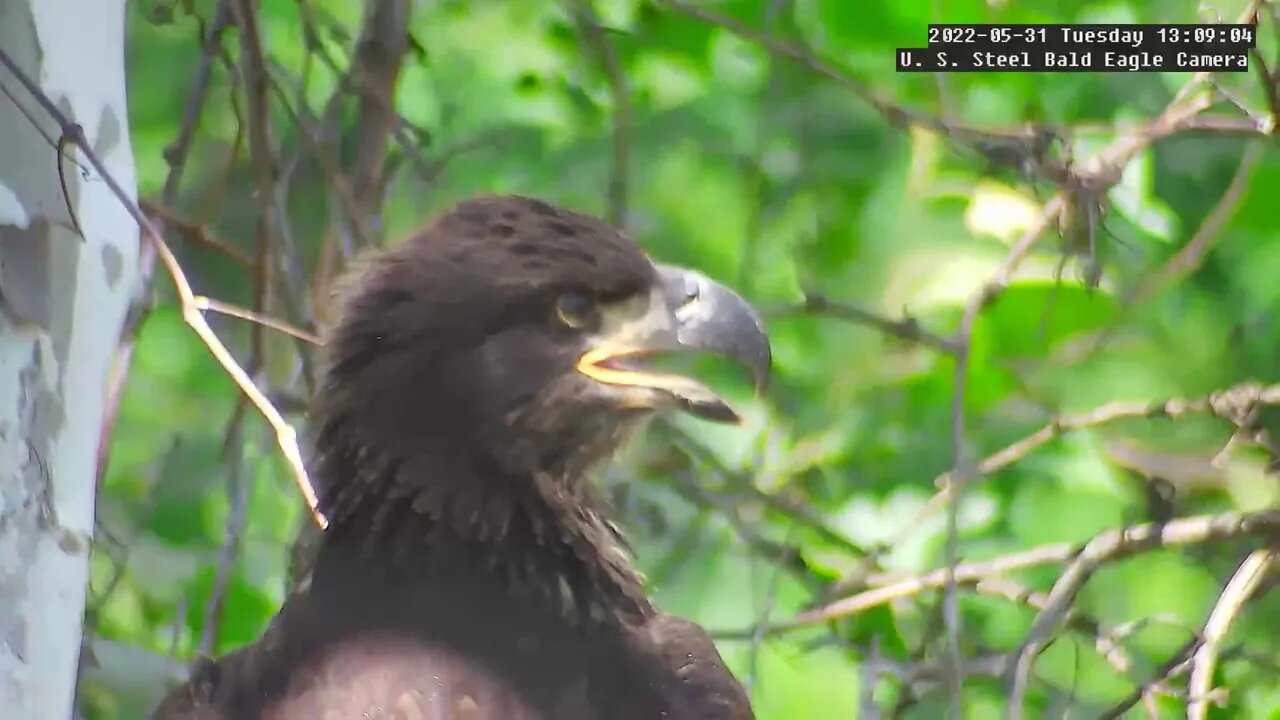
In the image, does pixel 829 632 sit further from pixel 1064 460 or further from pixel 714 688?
pixel 714 688

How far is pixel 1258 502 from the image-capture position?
3.67 metres

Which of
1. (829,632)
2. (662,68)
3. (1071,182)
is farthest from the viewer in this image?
(662,68)

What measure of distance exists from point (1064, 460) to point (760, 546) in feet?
2.26

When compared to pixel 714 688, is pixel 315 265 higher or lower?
higher

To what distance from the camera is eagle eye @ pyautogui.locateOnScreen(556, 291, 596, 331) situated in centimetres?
229

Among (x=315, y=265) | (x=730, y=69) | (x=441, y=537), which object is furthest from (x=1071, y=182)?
(x=315, y=265)

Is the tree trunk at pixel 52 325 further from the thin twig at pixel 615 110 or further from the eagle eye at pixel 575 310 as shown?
the thin twig at pixel 615 110

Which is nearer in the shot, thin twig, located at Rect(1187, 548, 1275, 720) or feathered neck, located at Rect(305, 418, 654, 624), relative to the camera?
feathered neck, located at Rect(305, 418, 654, 624)

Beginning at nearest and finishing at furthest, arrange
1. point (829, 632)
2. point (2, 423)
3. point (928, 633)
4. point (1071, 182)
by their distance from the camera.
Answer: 1. point (2, 423)
2. point (1071, 182)
3. point (928, 633)
4. point (829, 632)

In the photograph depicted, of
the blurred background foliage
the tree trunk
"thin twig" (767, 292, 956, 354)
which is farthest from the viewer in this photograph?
the blurred background foliage

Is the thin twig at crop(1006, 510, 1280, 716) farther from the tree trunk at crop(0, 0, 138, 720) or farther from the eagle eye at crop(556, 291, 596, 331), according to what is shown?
the tree trunk at crop(0, 0, 138, 720)

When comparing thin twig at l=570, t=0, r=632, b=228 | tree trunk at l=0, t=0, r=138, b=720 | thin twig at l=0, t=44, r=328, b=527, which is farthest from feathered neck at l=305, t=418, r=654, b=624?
thin twig at l=570, t=0, r=632, b=228

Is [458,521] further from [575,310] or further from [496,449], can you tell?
[575,310]

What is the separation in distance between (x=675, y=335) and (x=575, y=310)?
15cm
